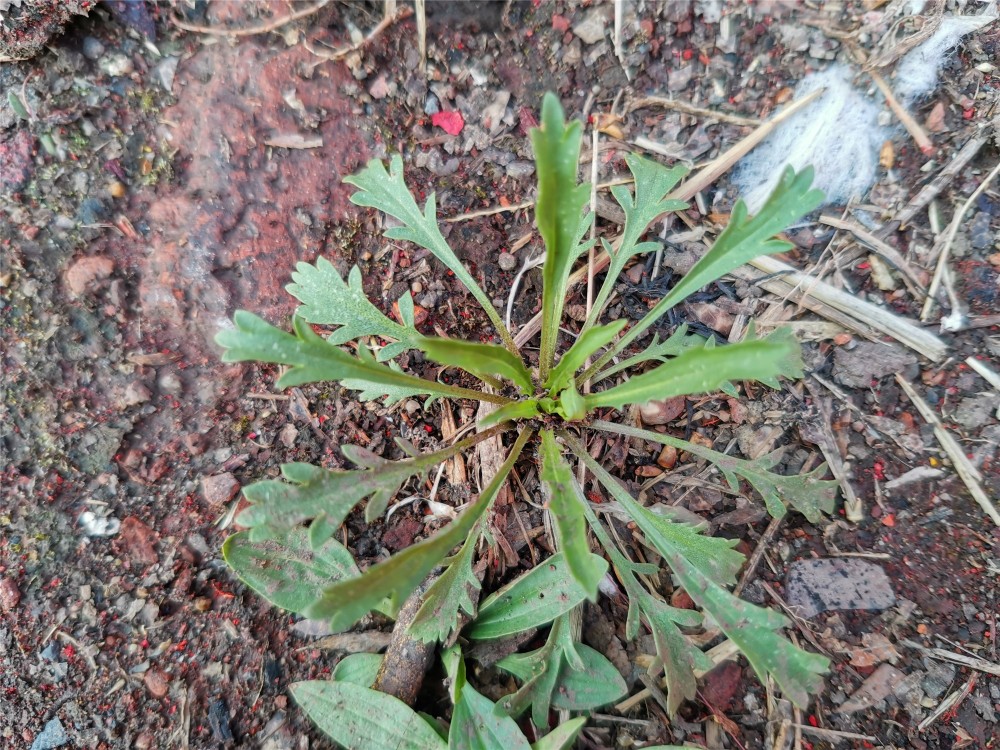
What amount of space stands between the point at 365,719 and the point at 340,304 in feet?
3.75

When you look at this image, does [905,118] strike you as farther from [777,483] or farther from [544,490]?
[544,490]

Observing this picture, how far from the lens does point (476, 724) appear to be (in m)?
1.73

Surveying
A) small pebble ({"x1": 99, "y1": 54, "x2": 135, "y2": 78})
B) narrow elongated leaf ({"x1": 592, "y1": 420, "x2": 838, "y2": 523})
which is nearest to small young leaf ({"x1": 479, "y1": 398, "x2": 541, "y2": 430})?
narrow elongated leaf ({"x1": 592, "y1": 420, "x2": 838, "y2": 523})

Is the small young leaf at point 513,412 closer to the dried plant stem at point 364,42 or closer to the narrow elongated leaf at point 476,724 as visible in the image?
the narrow elongated leaf at point 476,724

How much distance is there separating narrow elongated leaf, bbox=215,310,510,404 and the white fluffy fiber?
54.7 inches

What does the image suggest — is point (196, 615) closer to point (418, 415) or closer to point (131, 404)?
point (131, 404)

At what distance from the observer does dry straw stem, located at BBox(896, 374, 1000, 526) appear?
6.05ft

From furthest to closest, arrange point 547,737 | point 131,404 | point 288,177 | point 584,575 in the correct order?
1. point 288,177
2. point 131,404
3. point 547,737
4. point 584,575

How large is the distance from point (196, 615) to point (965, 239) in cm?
257

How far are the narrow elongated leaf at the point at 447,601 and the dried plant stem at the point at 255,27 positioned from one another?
180 centimetres

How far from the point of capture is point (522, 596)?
1799 mm

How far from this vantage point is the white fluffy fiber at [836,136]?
2.06m

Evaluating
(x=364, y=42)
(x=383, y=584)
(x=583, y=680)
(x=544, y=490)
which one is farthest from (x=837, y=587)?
(x=364, y=42)

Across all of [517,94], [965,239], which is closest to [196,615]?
[517,94]
